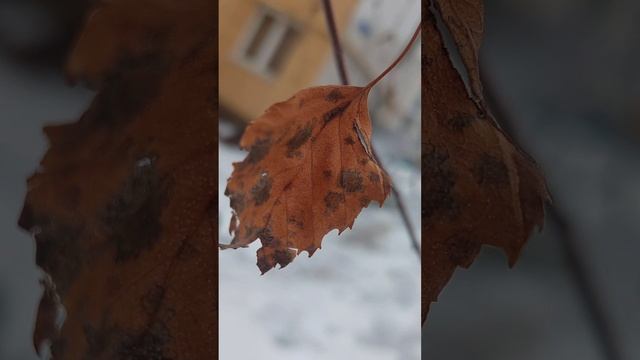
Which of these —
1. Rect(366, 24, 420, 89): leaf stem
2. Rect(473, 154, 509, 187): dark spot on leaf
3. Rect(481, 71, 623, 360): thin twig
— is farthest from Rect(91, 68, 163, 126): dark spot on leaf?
Rect(481, 71, 623, 360): thin twig

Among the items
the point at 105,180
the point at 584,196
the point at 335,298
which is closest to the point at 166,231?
the point at 105,180

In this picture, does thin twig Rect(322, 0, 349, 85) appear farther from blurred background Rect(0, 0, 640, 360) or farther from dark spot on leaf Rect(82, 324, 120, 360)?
dark spot on leaf Rect(82, 324, 120, 360)

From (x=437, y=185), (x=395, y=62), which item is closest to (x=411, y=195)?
(x=437, y=185)

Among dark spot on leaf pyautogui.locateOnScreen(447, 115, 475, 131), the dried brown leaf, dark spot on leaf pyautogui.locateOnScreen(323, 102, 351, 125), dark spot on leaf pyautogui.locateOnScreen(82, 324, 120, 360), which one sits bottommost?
dark spot on leaf pyautogui.locateOnScreen(82, 324, 120, 360)

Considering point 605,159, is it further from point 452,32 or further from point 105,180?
point 105,180

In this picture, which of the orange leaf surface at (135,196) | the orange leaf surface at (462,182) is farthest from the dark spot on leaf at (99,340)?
the orange leaf surface at (462,182)

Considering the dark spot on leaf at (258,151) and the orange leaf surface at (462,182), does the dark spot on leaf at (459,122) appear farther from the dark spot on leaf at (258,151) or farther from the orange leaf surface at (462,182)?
the dark spot on leaf at (258,151)
